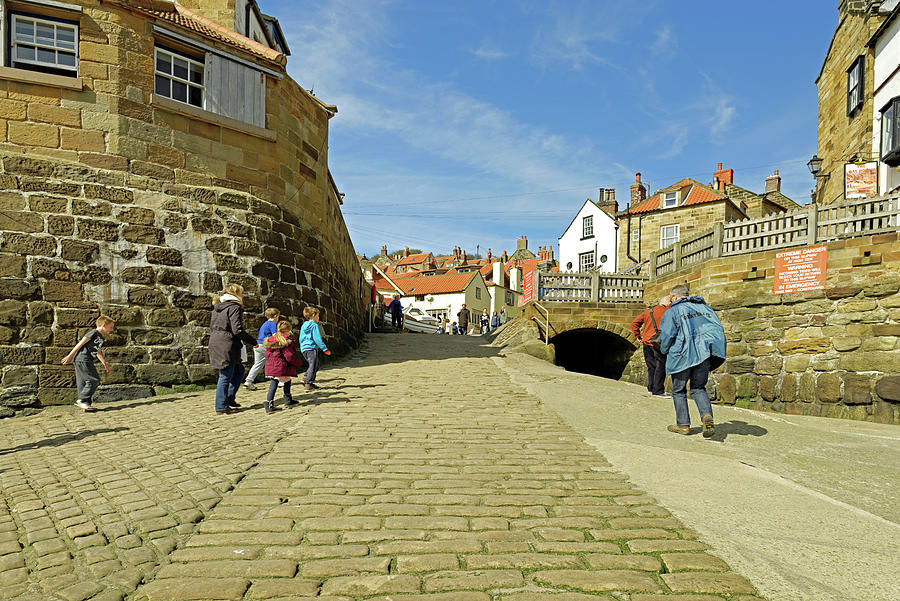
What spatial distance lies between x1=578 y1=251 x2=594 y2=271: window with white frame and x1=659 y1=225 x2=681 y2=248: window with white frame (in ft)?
17.5

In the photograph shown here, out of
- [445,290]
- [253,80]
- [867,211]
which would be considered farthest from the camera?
[445,290]

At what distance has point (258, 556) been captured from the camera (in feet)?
11.0

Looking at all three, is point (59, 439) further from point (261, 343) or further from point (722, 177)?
point (722, 177)

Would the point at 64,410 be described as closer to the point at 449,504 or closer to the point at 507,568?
the point at 449,504

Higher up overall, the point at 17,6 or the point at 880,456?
the point at 17,6

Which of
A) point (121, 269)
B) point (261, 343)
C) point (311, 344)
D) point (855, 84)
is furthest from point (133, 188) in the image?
point (855, 84)

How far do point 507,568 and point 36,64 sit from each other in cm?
1057

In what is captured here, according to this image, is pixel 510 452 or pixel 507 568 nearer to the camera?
pixel 507 568

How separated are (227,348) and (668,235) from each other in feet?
102

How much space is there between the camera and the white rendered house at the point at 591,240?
37.2m

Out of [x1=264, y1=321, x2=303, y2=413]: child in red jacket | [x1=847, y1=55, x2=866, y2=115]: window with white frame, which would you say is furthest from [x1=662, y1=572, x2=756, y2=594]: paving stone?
[x1=847, y1=55, x2=866, y2=115]: window with white frame

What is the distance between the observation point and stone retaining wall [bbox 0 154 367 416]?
28.6ft

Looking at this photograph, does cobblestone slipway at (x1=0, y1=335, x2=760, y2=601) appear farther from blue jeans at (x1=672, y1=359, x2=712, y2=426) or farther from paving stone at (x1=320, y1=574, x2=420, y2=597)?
blue jeans at (x1=672, y1=359, x2=712, y2=426)

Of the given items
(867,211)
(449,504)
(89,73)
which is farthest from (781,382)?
(89,73)
